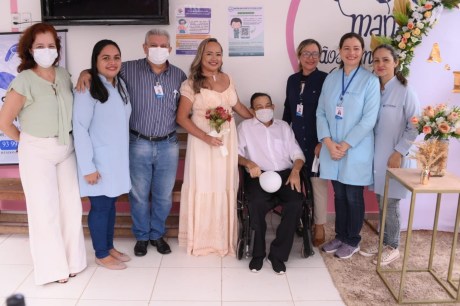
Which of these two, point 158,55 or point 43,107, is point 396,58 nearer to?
point 158,55

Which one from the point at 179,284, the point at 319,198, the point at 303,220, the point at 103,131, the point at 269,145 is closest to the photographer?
the point at 103,131

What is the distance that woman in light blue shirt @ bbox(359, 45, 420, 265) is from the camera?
3025 millimetres

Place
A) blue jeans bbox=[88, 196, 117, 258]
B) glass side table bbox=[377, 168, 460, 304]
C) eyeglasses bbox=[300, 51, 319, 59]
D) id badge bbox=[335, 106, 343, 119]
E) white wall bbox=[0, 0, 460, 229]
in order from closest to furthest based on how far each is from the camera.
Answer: glass side table bbox=[377, 168, 460, 304], blue jeans bbox=[88, 196, 117, 258], id badge bbox=[335, 106, 343, 119], eyeglasses bbox=[300, 51, 319, 59], white wall bbox=[0, 0, 460, 229]

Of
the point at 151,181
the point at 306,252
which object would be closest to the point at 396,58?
the point at 306,252

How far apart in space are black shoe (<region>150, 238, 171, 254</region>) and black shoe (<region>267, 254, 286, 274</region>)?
0.89 metres

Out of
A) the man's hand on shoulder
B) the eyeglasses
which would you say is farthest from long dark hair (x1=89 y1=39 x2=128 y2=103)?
the eyeglasses

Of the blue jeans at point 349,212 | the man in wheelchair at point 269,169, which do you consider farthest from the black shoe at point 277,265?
the blue jeans at point 349,212

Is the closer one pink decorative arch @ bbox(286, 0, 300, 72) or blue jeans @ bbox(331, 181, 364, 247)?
blue jeans @ bbox(331, 181, 364, 247)

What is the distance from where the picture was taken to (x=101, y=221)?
3.05 metres

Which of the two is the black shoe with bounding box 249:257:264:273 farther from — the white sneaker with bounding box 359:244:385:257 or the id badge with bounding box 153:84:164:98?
the id badge with bounding box 153:84:164:98

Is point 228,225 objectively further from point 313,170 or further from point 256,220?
point 313,170

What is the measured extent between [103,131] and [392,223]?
92.5 inches

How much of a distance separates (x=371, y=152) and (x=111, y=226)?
2121 mm

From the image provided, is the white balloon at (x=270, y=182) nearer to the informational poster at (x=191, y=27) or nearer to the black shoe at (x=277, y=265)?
the black shoe at (x=277, y=265)
